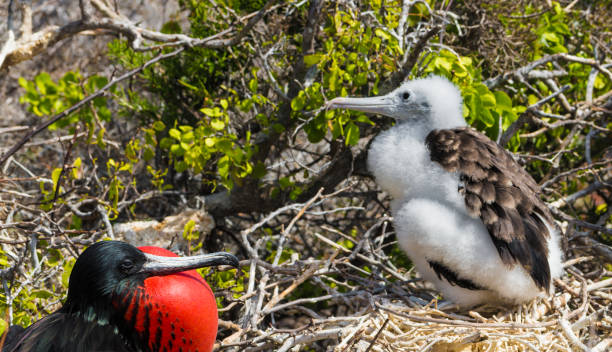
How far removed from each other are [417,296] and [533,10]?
1.47 metres

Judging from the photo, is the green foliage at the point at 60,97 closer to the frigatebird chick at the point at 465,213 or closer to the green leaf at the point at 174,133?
the green leaf at the point at 174,133

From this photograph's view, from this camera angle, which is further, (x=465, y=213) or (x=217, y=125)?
(x=217, y=125)

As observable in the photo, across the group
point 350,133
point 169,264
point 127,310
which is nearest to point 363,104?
point 350,133

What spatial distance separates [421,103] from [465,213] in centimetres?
43

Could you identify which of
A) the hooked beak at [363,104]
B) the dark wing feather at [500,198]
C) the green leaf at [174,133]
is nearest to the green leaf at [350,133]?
the hooked beak at [363,104]

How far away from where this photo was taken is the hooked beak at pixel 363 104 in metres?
1.84

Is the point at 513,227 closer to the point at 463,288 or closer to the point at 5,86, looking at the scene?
the point at 463,288

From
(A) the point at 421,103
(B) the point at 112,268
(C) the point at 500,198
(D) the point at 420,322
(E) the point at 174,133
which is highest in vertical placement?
(A) the point at 421,103

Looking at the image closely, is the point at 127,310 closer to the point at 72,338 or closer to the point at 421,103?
the point at 72,338

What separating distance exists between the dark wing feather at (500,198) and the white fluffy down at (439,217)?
0.09 feet

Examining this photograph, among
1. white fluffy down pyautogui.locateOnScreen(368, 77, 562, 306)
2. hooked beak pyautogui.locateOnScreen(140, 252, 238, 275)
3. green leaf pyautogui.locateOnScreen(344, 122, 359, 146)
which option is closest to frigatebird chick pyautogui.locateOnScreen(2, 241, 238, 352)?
hooked beak pyautogui.locateOnScreen(140, 252, 238, 275)

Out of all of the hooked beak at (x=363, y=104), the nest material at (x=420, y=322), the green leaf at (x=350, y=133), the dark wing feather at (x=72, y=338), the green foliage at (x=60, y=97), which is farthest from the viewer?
Answer: the green foliage at (x=60, y=97)

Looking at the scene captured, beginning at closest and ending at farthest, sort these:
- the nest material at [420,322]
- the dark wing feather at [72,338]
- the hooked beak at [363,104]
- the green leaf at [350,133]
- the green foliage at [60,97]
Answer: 1. the dark wing feather at [72,338]
2. the nest material at [420,322]
3. the hooked beak at [363,104]
4. the green leaf at [350,133]
5. the green foliage at [60,97]

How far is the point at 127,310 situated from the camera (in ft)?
4.01
